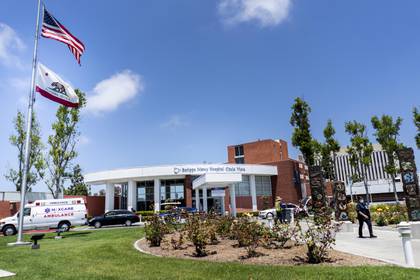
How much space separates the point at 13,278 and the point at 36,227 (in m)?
21.7

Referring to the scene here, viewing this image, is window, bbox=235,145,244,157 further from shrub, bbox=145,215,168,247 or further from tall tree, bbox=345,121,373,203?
shrub, bbox=145,215,168,247

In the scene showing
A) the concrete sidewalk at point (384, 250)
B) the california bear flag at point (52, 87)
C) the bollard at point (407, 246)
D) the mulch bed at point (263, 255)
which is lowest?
the concrete sidewalk at point (384, 250)

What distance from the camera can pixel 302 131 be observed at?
38.6 metres

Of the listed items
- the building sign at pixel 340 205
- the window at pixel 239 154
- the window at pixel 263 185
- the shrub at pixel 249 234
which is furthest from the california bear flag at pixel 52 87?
the window at pixel 239 154

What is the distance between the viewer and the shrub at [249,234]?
890 centimetres

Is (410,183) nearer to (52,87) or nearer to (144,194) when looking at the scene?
(52,87)

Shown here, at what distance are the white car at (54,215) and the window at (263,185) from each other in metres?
24.8

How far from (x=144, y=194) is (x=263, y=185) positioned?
16.5 meters

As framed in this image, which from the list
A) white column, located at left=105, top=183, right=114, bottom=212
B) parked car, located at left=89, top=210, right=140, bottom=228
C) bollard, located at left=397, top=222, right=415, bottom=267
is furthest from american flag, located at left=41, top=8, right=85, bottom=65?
white column, located at left=105, top=183, right=114, bottom=212

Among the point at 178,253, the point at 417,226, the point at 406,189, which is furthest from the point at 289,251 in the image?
the point at 406,189

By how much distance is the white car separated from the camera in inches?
1017

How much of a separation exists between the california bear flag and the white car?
13.4m

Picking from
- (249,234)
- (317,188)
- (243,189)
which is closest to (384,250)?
(249,234)

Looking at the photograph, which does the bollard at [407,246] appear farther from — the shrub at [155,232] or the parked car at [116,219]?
the parked car at [116,219]
